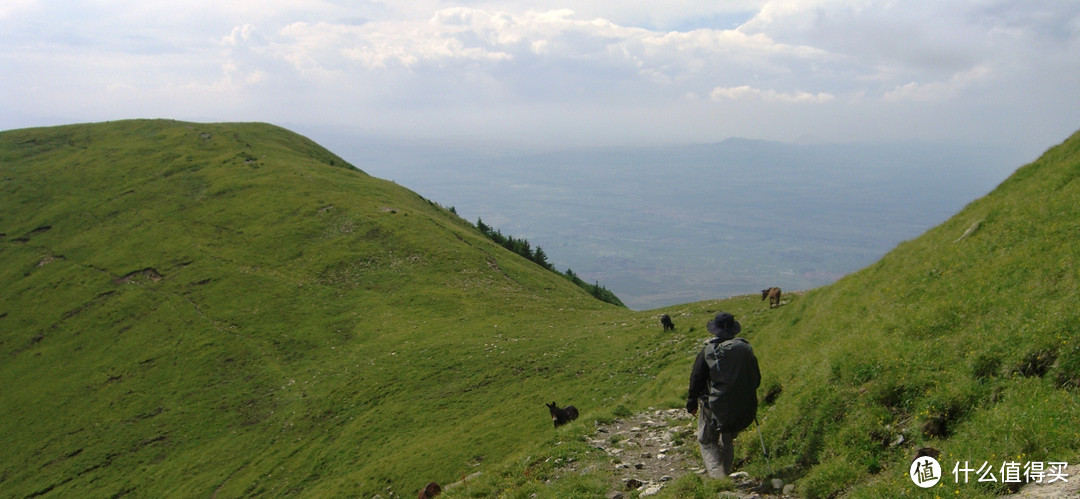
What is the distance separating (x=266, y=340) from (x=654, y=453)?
1564 inches

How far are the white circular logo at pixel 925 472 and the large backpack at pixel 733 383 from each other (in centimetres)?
248

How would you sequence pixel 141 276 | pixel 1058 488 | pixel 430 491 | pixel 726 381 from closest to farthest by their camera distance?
pixel 1058 488
pixel 726 381
pixel 430 491
pixel 141 276

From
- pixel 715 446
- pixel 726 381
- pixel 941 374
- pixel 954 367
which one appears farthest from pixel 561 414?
pixel 954 367

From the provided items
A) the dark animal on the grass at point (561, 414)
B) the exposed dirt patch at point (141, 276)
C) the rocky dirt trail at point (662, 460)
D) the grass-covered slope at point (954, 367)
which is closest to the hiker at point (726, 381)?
the rocky dirt trail at point (662, 460)

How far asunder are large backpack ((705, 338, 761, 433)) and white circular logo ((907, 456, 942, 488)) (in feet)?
8.15

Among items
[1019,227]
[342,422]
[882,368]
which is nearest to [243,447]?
[342,422]

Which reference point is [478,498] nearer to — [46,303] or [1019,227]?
[1019,227]

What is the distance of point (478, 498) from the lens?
1330cm

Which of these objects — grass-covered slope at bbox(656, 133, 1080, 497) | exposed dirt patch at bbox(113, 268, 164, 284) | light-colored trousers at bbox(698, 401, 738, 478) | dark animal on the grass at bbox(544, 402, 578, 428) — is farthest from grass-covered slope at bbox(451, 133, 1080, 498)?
exposed dirt patch at bbox(113, 268, 164, 284)

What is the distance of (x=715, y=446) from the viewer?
10.5 metres

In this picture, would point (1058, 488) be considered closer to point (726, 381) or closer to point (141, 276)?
point (726, 381)

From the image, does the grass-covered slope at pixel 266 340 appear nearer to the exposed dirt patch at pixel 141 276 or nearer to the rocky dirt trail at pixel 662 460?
the exposed dirt patch at pixel 141 276

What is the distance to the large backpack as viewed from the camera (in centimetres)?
961

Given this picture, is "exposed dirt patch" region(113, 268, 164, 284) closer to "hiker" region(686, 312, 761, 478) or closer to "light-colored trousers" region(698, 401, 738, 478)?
"light-colored trousers" region(698, 401, 738, 478)
